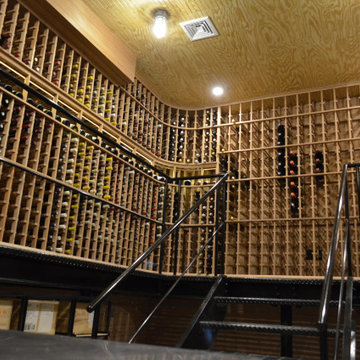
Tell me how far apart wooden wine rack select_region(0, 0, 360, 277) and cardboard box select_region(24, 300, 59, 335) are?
610 millimetres

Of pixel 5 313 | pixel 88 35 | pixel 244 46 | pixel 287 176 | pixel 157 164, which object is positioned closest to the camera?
pixel 5 313

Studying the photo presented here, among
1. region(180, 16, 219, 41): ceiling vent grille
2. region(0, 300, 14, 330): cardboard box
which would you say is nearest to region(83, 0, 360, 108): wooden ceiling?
region(180, 16, 219, 41): ceiling vent grille

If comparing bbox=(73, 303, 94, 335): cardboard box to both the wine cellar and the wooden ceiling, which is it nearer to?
the wine cellar

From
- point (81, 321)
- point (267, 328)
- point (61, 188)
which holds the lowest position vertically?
point (81, 321)

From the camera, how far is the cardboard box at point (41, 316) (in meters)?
3.90

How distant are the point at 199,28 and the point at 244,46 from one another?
757 mm

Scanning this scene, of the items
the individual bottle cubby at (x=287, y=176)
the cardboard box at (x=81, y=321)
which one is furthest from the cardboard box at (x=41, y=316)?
the individual bottle cubby at (x=287, y=176)

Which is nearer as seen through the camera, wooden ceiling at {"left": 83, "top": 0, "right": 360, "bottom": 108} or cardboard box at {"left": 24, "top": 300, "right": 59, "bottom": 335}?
cardboard box at {"left": 24, "top": 300, "right": 59, "bottom": 335}

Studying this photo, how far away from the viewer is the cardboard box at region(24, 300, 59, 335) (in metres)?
3.90

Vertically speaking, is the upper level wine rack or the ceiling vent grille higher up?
the ceiling vent grille

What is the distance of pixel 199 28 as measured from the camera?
5.77 m

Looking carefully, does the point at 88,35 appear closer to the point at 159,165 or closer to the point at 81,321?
the point at 159,165

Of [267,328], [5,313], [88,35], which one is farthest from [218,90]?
[267,328]

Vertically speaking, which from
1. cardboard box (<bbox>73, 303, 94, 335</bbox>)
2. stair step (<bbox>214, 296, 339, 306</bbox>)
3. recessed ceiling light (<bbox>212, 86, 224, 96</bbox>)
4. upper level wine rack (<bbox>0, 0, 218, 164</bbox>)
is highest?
recessed ceiling light (<bbox>212, 86, 224, 96</bbox>)
